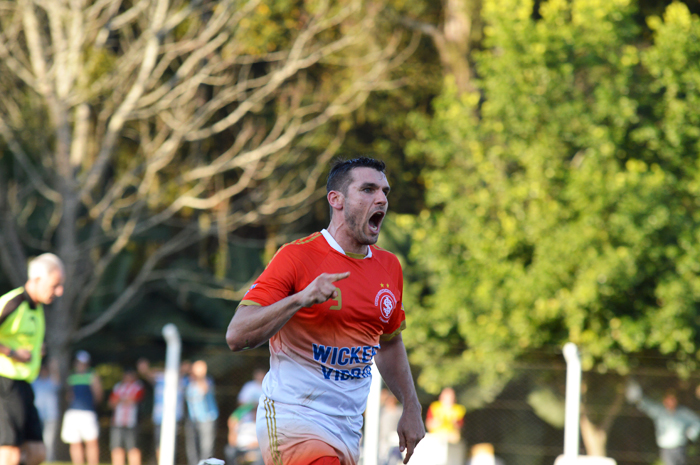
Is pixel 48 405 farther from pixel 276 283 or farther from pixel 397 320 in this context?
pixel 276 283

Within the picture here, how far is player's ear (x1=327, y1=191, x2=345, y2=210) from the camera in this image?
366cm

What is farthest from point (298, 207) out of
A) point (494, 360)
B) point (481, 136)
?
point (494, 360)

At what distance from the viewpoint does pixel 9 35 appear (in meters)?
14.4

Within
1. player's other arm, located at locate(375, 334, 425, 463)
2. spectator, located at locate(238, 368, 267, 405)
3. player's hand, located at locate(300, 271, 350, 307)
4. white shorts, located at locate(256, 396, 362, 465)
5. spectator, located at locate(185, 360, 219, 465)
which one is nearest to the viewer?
player's hand, located at locate(300, 271, 350, 307)

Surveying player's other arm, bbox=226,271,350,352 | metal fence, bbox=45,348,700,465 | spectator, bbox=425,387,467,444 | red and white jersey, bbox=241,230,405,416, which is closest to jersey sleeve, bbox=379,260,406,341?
red and white jersey, bbox=241,230,405,416

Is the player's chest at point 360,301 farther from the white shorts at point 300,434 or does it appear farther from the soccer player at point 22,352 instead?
the soccer player at point 22,352

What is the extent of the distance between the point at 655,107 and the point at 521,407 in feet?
18.1

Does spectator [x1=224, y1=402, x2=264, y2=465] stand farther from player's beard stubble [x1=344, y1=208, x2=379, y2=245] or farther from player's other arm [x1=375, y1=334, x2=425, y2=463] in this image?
player's beard stubble [x1=344, y1=208, x2=379, y2=245]

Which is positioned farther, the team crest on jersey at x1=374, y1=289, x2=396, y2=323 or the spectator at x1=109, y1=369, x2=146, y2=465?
the spectator at x1=109, y1=369, x2=146, y2=465

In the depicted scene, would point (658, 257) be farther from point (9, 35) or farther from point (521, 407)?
point (9, 35)

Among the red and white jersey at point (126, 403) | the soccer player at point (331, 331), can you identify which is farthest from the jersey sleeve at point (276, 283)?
the red and white jersey at point (126, 403)

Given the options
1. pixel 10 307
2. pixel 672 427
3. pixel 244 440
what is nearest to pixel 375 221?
pixel 10 307

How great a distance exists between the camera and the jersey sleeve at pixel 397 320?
12.5ft

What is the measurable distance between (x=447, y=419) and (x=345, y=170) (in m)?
10.3
